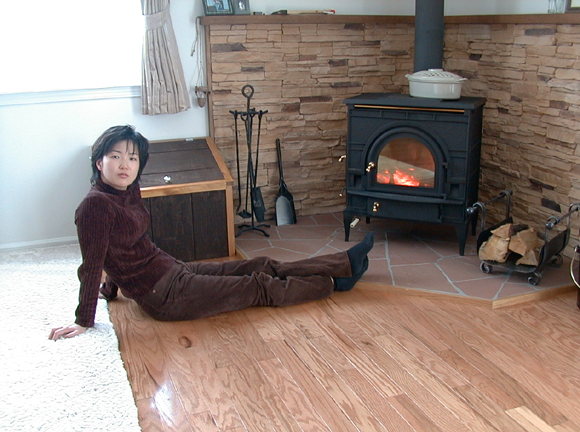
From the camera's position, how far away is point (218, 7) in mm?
3715

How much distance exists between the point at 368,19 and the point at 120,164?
203 centimetres

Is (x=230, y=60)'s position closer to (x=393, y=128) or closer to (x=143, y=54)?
(x=143, y=54)

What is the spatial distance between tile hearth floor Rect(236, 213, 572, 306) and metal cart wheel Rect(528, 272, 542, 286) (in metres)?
0.02

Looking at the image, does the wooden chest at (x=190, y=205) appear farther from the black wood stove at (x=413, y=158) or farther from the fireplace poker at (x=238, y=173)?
the black wood stove at (x=413, y=158)

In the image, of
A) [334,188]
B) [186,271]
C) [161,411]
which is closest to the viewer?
[161,411]

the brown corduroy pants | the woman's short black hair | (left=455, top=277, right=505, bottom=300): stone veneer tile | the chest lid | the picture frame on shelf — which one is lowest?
(left=455, top=277, right=505, bottom=300): stone veneer tile

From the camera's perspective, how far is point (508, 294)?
3.00 m

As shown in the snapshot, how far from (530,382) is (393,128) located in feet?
5.10

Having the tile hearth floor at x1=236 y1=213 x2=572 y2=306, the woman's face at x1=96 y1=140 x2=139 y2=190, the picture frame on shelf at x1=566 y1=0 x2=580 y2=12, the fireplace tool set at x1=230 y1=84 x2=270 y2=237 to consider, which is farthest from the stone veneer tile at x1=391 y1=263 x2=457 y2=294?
the picture frame on shelf at x1=566 y1=0 x2=580 y2=12

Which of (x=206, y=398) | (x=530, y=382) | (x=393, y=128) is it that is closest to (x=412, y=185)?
(x=393, y=128)

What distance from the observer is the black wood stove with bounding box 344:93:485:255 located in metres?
3.36

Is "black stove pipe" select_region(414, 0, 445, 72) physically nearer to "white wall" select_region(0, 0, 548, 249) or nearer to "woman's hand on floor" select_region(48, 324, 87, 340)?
"white wall" select_region(0, 0, 548, 249)

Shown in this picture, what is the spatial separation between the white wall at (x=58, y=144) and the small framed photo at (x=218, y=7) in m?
0.07

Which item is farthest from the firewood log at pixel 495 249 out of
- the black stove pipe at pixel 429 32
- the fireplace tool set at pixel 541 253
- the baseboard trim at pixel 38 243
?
the baseboard trim at pixel 38 243
